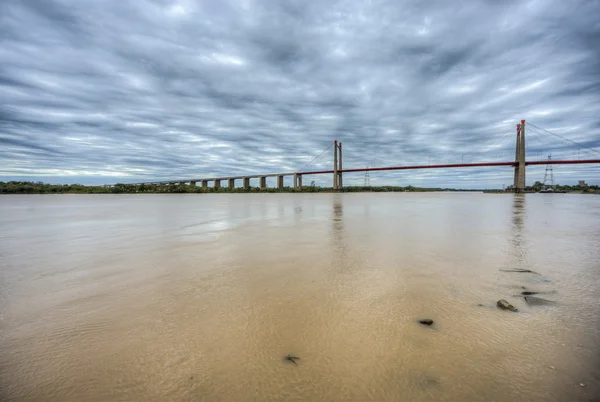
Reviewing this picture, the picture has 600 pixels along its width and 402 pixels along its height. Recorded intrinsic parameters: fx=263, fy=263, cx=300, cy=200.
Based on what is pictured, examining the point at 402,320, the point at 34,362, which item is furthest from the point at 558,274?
the point at 34,362

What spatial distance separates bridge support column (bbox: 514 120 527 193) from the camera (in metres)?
45.6

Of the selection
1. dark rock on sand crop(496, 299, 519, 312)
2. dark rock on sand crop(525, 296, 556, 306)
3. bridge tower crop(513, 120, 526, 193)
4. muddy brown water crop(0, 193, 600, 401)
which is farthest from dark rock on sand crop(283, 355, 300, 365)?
bridge tower crop(513, 120, 526, 193)

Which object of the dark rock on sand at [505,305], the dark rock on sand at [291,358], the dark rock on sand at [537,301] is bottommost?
the dark rock on sand at [537,301]

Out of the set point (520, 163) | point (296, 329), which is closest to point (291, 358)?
point (296, 329)

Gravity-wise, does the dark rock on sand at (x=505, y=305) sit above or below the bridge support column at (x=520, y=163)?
below

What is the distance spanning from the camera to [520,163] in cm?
4547

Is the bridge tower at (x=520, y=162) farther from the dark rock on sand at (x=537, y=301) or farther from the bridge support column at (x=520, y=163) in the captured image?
the dark rock on sand at (x=537, y=301)

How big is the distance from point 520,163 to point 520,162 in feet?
0.73

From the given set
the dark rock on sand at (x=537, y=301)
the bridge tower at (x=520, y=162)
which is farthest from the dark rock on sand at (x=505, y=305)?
the bridge tower at (x=520, y=162)

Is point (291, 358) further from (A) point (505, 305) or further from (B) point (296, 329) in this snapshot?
(A) point (505, 305)

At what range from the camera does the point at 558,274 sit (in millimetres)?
3496

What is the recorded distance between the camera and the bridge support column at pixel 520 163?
4556cm

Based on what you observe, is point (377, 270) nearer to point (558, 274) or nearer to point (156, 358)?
point (558, 274)

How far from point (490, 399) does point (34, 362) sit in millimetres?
2732
